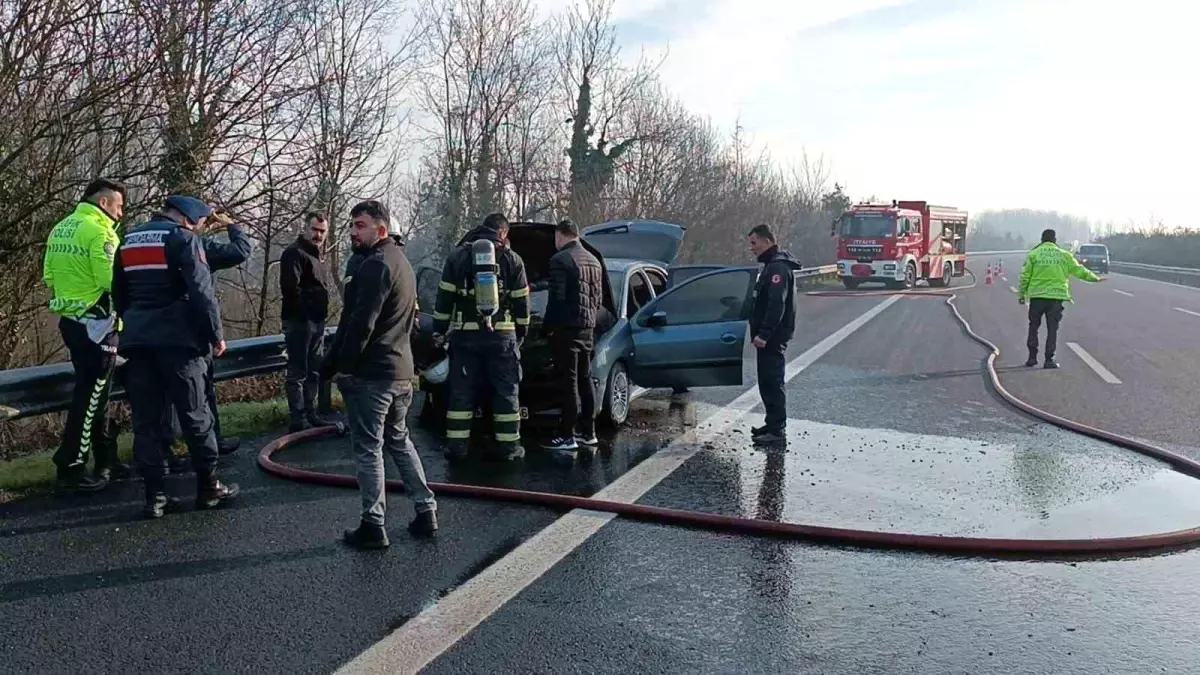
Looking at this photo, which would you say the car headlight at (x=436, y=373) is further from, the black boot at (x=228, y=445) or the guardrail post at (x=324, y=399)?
the black boot at (x=228, y=445)

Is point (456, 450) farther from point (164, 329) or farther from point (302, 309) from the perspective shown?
point (164, 329)

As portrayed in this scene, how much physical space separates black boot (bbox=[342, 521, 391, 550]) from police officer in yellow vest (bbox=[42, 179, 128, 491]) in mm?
2043

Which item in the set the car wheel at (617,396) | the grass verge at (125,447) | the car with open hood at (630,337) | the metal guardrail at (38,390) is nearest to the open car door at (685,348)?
the car with open hood at (630,337)

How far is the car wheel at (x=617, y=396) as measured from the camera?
308 inches

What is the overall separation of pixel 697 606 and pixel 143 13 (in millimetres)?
7849

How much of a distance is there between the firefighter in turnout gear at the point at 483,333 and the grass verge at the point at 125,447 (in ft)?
6.84

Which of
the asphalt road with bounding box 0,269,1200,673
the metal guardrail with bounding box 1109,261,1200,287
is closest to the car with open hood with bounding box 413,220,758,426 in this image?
the asphalt road with bounding box 0,269,1200,673

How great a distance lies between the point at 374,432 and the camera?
4.79m

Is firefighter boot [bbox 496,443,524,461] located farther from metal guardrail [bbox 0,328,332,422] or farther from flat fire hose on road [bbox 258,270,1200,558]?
metal guardrail [bbox 0,328,332,422]

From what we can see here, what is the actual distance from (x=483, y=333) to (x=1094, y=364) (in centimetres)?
987

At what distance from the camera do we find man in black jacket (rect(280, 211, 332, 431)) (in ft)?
24.1

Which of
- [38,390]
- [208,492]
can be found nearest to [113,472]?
[38,390]

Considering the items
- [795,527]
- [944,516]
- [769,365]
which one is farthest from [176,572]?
[769,365]

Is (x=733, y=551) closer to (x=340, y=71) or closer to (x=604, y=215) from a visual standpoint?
(x=340, y=71)
